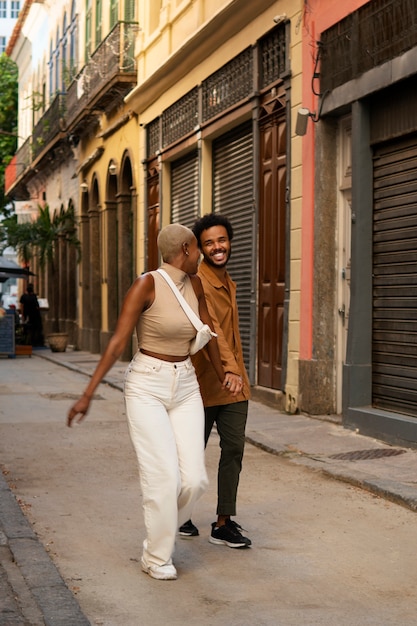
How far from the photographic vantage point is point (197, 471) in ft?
19.9

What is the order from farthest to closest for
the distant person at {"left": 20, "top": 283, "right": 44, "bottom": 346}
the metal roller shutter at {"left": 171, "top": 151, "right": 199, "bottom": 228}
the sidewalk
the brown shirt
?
the distant person at {"left": 20, "top": 283, "right": 44, "bottom": 346}, the metal roller shutter at {"left": 171, "top": 151, "right": 199, "bottom": 228}, the sidewalk, the brown shirt

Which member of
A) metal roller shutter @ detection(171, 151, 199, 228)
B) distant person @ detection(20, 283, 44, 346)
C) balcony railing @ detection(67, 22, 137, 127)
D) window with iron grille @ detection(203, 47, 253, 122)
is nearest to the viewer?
window with iron grille @ detection(203, 47, 253, 122)

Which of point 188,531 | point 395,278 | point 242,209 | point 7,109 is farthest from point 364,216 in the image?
point 7,109

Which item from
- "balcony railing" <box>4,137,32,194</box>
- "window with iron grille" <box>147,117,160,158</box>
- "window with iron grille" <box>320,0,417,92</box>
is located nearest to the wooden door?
"window with iron grille" <box>320,0,417,92</box>

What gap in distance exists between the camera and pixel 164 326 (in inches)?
238

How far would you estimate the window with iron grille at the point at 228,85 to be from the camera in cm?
1631

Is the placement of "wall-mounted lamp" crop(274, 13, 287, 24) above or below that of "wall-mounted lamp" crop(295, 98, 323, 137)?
above

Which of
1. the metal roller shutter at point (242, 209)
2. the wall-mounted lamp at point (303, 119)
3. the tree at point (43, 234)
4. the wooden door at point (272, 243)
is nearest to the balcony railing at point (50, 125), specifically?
the tree at point (43, 234)

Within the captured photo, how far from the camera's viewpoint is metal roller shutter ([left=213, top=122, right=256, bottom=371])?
53.9ft

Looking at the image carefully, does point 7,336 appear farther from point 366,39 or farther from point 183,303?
point 183,303

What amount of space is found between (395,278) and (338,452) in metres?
1.86

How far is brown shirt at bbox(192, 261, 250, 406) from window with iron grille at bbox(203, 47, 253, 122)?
9.64 m

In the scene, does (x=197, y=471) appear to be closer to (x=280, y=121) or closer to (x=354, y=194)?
(x=354, y=194)

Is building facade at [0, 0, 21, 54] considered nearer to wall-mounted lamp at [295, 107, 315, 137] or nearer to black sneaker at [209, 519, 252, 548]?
wall-mounted lamp at [295, 107, 315, 137]
